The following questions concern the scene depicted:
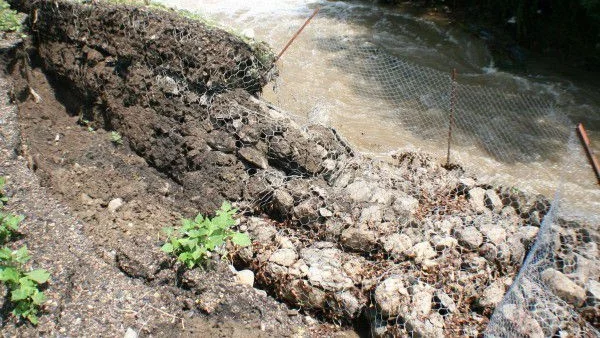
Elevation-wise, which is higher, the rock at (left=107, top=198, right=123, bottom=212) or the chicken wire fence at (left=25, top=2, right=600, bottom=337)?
the chicken wire fence at (left=25, top=2, right=600, bottom=337)

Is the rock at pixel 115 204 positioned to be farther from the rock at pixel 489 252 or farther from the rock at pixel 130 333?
the rock at pixel 489 252

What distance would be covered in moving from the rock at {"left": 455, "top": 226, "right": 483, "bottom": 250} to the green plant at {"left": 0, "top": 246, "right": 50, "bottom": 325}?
282 centimetres

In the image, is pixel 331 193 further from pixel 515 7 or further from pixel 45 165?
pixel 515 7

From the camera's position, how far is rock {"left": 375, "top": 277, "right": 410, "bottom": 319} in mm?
3190

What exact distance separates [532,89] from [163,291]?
668 centimetres

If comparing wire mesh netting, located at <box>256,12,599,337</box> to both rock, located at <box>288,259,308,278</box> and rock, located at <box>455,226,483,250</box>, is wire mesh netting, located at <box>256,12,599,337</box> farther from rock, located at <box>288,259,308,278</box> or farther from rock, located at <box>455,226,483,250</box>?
rock, located at <box>288,259,308,278</box>

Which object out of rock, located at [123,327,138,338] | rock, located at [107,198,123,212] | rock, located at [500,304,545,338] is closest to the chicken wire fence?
rock, located at [500,304,545,338]

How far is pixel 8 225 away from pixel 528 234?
3.71m

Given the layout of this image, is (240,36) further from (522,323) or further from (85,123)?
(522,323)

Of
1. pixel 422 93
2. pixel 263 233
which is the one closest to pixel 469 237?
pixel 263 233

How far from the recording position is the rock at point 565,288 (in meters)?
3.23

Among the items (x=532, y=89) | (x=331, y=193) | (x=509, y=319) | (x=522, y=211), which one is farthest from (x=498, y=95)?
(x=509, y=319)

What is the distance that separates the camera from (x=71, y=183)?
388 cm

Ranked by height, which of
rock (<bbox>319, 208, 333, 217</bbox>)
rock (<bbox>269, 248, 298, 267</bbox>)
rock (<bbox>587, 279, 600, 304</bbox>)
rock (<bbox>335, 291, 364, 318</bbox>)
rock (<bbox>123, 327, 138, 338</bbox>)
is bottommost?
rock (<bbox>123, 327, 138, 338</bbox>)
